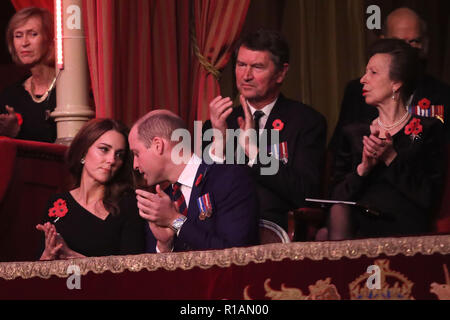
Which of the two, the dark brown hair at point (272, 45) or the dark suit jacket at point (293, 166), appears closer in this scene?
the dark suit jacket at point (293, 166)

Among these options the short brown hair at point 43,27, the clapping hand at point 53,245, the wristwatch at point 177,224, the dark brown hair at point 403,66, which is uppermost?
the short brown hair at point 43,27

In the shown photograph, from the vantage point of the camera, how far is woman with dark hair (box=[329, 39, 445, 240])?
11.7 feet

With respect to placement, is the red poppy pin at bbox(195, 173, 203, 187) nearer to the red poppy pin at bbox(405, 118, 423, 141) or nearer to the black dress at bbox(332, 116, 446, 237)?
the black dress at bbox(332, 116, 446, 237)

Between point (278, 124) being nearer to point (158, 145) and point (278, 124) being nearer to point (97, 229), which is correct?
point (158, 145)

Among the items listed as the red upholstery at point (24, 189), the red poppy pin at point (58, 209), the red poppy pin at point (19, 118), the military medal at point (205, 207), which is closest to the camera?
the military medal at point (205, 207)

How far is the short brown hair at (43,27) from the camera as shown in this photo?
4750 millimetres

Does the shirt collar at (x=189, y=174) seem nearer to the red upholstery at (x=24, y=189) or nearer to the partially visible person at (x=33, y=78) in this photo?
the red upholstery at (x=24, y=189)

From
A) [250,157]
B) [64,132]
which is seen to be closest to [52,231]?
[250,157]

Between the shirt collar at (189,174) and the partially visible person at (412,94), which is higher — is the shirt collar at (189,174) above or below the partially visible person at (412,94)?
below

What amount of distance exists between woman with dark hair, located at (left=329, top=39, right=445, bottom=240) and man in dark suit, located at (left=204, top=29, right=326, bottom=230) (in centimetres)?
19

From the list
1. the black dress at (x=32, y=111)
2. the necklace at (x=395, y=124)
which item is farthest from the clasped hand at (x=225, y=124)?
the black dress at (x=32, y=111)

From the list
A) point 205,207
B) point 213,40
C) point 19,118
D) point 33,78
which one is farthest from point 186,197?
point 33,78

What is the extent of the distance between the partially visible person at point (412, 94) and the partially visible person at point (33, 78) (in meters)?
1.58
